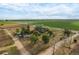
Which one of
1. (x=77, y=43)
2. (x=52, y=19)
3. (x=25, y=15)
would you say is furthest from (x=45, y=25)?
(x=77, y=43)

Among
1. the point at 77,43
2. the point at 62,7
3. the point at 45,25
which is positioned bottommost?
the point at 77,43

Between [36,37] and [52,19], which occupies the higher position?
[52,19]

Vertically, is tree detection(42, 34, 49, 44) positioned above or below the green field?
below

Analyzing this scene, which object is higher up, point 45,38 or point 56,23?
point 56,23

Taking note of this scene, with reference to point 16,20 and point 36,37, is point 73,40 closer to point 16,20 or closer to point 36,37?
point 36,37

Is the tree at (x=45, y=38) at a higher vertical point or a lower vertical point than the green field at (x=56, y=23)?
lower
